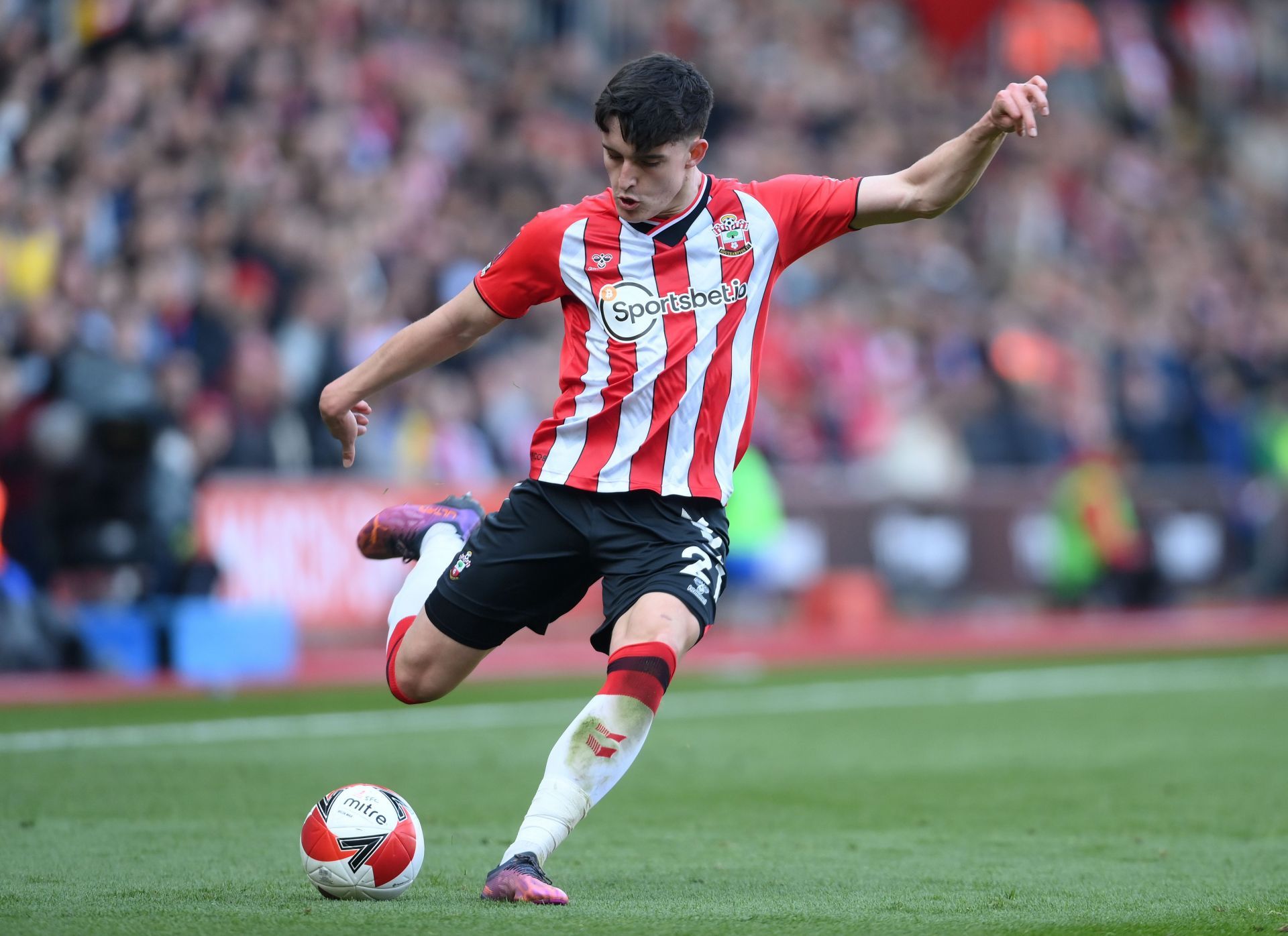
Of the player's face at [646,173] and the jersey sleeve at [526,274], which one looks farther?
the jersey sleeve at [526,274]

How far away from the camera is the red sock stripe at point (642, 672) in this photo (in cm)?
514

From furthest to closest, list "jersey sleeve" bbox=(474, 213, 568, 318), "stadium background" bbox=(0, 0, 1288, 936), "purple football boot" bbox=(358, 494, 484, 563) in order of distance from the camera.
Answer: "stadium background" bbox=(0, 0, 1288, 936)
"purple football boot" bbox=(358, 494, 484, 563)
"jersey sleeve" bbox=(474, 213, 568, 318)

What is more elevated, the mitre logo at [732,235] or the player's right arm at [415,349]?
the mitre logo at [732,235]

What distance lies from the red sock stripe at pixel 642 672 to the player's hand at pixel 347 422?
1.16 metres

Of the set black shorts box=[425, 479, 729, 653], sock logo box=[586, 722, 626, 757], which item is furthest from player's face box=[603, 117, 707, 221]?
sock logo box=[586, 722, 626, 757]

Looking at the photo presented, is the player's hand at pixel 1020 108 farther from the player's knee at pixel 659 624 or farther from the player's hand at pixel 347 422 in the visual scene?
the player's hand at pixel 347 422

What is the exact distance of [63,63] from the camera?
13.7 metres

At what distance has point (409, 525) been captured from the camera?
628cm

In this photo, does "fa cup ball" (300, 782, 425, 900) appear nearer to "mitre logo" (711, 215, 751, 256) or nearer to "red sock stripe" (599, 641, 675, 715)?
"red sock stripe" (599, 641, 675, 715)

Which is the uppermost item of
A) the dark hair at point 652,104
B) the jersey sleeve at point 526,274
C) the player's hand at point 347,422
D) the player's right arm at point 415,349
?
the dark hair at point 652,104

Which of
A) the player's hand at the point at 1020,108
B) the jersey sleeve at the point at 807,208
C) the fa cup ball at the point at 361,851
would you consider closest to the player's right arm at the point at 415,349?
the jersey sleeve at the point at 807,208

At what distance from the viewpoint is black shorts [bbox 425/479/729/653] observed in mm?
5395

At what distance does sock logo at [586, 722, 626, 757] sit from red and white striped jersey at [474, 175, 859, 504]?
2.40ft

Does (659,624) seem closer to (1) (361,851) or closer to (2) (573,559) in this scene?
(2) (573,559)
